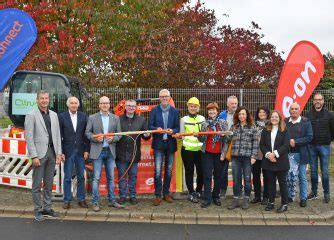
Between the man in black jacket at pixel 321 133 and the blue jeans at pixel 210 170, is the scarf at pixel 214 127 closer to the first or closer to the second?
the blue jeans at pixel 210 170

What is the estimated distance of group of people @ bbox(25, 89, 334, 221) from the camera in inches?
285

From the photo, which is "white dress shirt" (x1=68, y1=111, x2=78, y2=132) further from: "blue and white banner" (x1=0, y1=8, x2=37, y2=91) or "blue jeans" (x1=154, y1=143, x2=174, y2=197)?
"blue and white banner" (x1=0, y1=8, x2=37, y2=91)

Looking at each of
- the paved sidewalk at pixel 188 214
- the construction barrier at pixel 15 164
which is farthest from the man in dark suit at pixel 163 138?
the construction barrier at pixel 15 164

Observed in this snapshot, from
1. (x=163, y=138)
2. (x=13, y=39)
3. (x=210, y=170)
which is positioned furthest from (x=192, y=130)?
(x=13, y=39)

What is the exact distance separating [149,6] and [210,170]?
8834 millimetres

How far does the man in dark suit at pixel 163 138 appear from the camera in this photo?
7.79m

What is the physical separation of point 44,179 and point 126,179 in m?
1.46

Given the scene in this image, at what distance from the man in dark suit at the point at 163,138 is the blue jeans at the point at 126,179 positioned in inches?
15.3

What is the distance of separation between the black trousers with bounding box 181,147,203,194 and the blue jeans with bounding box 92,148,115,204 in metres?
1.32

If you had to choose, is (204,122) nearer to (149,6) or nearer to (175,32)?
(149,6)

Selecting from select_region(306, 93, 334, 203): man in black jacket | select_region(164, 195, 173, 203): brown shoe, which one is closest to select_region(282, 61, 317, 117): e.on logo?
select_region(306, 93, 334, 203): man in black jacket

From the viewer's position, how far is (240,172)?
767cm

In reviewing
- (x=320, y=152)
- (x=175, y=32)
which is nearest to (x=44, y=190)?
(x=320, y=152)

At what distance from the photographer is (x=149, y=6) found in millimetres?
14969
